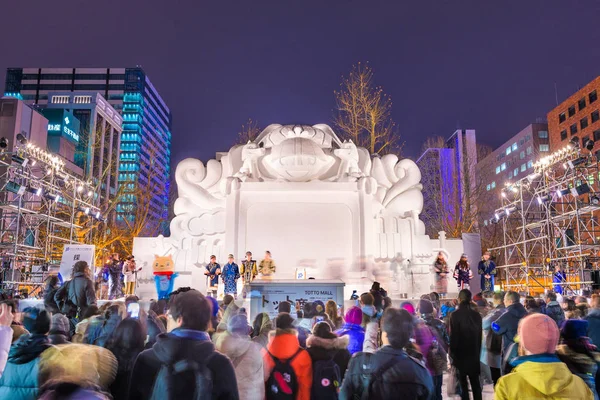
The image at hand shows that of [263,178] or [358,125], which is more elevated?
[358,125]

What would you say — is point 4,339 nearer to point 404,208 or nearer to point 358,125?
point 404,208

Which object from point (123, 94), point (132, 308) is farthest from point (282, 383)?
point (123, 94)

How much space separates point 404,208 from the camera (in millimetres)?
19859

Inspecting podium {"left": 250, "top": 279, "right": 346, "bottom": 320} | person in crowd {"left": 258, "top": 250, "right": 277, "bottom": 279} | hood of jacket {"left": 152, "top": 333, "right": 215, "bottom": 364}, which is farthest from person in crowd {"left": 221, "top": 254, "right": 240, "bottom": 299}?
hood of jacket {"left": 152, "top": 333, "right": 215, "bottom": 364}

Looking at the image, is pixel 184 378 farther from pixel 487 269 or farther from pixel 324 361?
pixel 487 269

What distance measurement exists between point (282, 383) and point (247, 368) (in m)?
0.40

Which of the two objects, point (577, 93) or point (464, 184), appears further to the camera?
point (577, 93)

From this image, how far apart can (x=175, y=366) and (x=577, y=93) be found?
2348 inches

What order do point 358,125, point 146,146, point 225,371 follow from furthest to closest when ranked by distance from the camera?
point 146,146
point 358,125
point 225,371

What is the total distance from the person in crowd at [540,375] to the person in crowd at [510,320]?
337cm

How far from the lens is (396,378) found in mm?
3031

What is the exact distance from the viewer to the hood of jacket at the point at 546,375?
8.71 ft

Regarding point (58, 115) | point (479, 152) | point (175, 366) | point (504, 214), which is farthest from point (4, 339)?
point (58, 115)

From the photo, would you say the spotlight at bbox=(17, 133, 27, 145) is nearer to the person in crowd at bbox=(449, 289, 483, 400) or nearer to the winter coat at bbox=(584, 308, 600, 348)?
the person in crowd at bbox=(449, 289, 483, 400)
